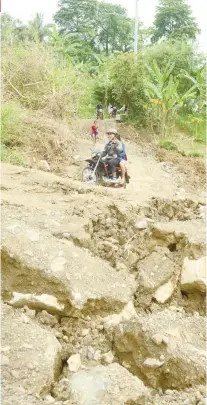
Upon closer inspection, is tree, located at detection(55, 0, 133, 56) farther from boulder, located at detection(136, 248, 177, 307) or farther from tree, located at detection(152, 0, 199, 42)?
boulder, located at detection(136, 248, 177, 307)

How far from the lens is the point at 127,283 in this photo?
3297 millimetres

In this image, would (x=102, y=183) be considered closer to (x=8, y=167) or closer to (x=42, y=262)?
(x=8, y=167)

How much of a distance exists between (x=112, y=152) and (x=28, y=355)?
4.89 metres

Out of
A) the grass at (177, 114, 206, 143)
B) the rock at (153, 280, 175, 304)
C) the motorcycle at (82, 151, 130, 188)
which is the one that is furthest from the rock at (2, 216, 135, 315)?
the grass at (177, 114, 206, 143)


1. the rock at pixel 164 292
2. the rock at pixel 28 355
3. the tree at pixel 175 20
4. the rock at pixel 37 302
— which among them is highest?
the tree at pixel 175 20

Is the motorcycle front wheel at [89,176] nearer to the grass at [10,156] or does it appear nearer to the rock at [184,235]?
the grass at [10,156]

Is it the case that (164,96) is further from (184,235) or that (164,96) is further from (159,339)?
(159,339)

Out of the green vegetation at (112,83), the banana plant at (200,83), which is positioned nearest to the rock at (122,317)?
the green vegetation at (112,83)

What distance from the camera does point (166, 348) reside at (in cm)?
282

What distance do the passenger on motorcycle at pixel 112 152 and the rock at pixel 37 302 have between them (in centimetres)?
417

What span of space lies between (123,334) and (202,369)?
1.92 feet

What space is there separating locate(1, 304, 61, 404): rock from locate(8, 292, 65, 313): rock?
0.07m

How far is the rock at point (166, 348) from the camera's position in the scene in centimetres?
272

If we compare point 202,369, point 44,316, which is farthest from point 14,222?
point 202,369
